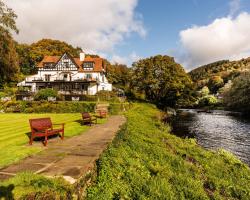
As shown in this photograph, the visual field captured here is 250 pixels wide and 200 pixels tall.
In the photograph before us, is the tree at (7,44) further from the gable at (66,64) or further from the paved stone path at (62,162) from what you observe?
the paved stone path at (62,162)

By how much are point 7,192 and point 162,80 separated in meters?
54.2

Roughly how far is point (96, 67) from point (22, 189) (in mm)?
59011

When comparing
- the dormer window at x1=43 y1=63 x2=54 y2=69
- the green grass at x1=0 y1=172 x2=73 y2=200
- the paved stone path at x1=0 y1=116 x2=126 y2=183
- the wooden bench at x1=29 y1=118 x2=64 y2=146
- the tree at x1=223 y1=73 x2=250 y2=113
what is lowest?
the paved stone path at x1=0 y1=116 x2=126 y2=183

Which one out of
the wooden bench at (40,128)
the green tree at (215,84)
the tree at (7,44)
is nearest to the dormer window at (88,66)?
the tree at (7,44)

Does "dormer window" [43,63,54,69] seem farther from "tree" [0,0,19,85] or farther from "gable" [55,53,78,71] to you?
"tree" [0,0,19,85]

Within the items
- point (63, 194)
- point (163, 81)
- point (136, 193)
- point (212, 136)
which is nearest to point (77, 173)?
point (63, 194)

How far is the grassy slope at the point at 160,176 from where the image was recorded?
8570 mm

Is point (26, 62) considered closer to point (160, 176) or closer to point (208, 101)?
point (208, 101)

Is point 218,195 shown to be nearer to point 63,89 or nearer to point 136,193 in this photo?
point 136,193

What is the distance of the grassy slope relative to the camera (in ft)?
28.1

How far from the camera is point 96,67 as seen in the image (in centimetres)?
6369

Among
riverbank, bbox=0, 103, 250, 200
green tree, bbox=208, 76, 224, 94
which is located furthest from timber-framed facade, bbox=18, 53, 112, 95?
green tree, bbox=208, 76, 224, 94

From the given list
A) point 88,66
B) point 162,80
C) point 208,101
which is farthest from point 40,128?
point 208,101

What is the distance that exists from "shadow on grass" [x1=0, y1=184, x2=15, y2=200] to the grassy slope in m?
2.30
